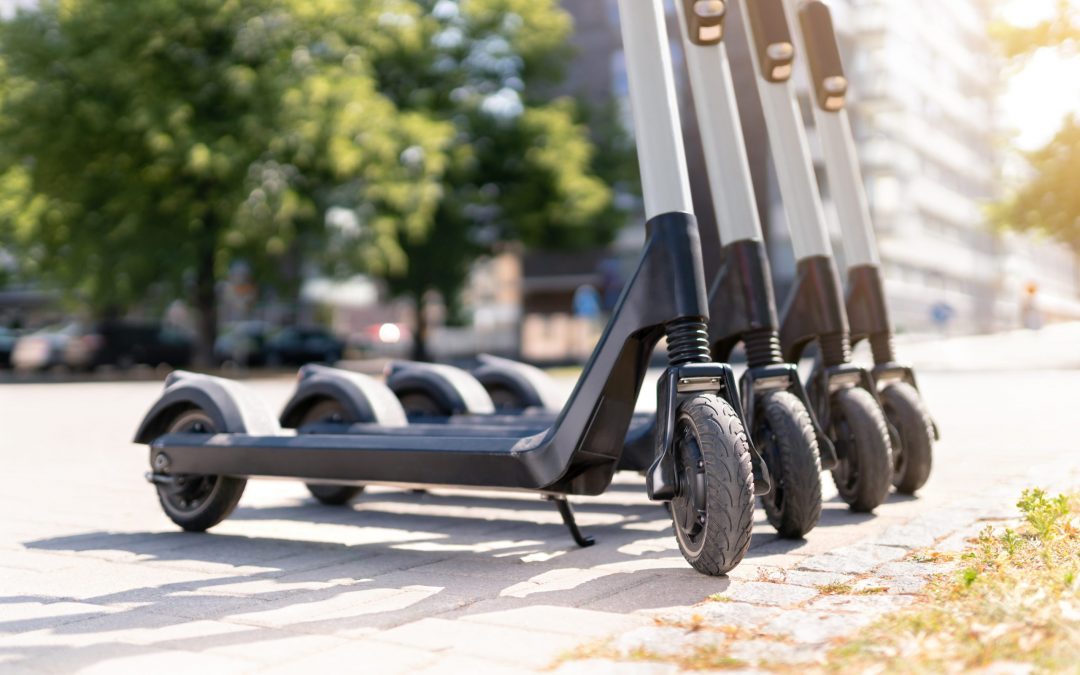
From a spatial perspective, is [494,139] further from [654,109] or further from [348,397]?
[654,109]

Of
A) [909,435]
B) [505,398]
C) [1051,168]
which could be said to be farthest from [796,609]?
[1051,168]

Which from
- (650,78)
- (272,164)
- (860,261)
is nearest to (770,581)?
(650,78)

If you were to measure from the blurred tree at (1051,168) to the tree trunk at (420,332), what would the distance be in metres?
16.4

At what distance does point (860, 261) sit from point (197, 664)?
174 inches

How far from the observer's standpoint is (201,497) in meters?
5.89

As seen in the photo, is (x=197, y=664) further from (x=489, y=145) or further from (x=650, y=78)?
(x=489, y=145)

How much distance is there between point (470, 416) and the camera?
23.2 ft

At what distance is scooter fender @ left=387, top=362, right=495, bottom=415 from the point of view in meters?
7.18

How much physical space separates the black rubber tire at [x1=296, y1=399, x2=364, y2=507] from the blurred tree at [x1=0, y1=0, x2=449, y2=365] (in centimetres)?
1894

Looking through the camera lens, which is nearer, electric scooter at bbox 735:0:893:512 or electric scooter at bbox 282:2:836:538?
electric scooter at bbox 282:2:836:538

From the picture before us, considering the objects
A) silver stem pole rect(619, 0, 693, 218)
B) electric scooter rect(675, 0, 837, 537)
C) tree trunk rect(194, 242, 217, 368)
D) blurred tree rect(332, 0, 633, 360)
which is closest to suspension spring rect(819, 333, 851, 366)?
electric scooter rect(675, 0, 837, 537)

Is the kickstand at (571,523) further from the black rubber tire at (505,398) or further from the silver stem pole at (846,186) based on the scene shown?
the black rubber tire at (505,398)

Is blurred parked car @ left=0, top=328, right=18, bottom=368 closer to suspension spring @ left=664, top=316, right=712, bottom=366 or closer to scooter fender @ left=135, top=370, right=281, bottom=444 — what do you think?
scooter fender @ left=135, top=370, right=281, bottom=444

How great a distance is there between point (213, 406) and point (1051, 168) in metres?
28.6
